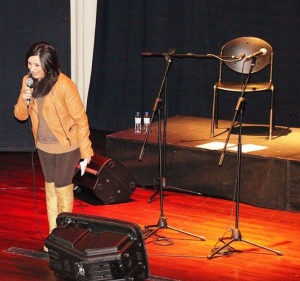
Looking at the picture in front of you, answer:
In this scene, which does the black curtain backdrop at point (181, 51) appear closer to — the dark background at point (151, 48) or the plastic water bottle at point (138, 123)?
the dark background at point (151, 48)

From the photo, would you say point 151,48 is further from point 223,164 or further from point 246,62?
point 223,164

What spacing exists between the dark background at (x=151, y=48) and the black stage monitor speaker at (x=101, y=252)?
374 centimetres

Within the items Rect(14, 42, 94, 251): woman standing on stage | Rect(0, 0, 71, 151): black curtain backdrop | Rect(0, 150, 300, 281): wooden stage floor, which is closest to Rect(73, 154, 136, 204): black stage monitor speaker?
Rect(0, 150, 300, 281): wooden stage floor

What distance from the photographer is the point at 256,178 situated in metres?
5.26

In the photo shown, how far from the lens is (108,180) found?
17.7 ft

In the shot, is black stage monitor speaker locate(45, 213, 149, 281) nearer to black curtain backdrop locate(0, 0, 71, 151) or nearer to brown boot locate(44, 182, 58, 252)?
brown boot locate(44, 182, 58, 252)

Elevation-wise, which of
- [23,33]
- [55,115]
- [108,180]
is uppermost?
[23,33]

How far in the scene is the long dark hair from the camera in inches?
152

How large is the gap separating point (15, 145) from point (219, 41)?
256 cm

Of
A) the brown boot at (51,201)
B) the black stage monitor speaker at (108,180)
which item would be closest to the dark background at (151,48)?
the black stage monitor speaker at (108,180)

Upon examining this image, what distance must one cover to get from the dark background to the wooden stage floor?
1633 millimetres

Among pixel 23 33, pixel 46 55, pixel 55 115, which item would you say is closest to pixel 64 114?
pixel 55 115

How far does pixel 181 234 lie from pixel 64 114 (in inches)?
51.2

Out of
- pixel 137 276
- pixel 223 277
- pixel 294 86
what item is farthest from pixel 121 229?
pixel 294 86
